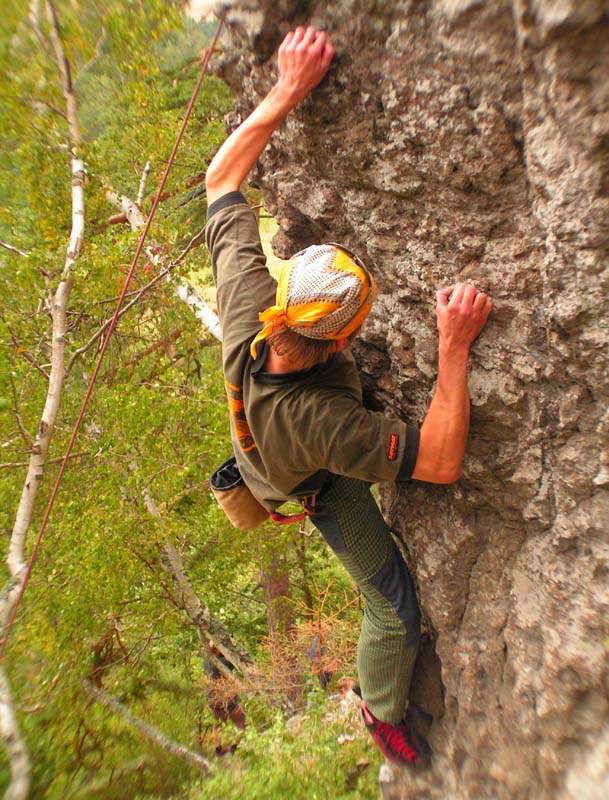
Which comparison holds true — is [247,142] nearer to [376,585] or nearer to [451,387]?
[451,387]

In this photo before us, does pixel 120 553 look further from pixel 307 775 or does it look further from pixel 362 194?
pixel 362 194

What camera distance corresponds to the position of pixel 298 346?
2066 mm

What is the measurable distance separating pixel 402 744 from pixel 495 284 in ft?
8.86

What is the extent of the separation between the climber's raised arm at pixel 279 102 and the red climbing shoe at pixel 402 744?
314 centimetres

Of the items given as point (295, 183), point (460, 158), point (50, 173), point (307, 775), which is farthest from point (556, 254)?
point (50, 173)

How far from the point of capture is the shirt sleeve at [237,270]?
8.25 ft

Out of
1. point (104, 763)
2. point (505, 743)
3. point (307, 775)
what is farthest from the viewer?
point (104, 763)

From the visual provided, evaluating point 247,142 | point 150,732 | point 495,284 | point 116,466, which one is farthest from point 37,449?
point 495,284

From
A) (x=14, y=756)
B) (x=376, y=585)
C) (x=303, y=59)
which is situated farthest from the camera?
(x=14, y=756)

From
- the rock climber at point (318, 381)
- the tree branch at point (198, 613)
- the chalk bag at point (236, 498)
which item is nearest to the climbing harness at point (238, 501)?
the chalk bag at point (236, 498)

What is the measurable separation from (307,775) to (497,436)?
3.82 meters

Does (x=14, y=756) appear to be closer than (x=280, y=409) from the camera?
No

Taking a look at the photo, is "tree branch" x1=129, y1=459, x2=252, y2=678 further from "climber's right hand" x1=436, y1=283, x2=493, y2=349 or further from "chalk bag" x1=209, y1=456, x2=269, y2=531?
"climber's right hand" x1=436, y1=283, x2=493, y2=349

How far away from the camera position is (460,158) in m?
1.97
